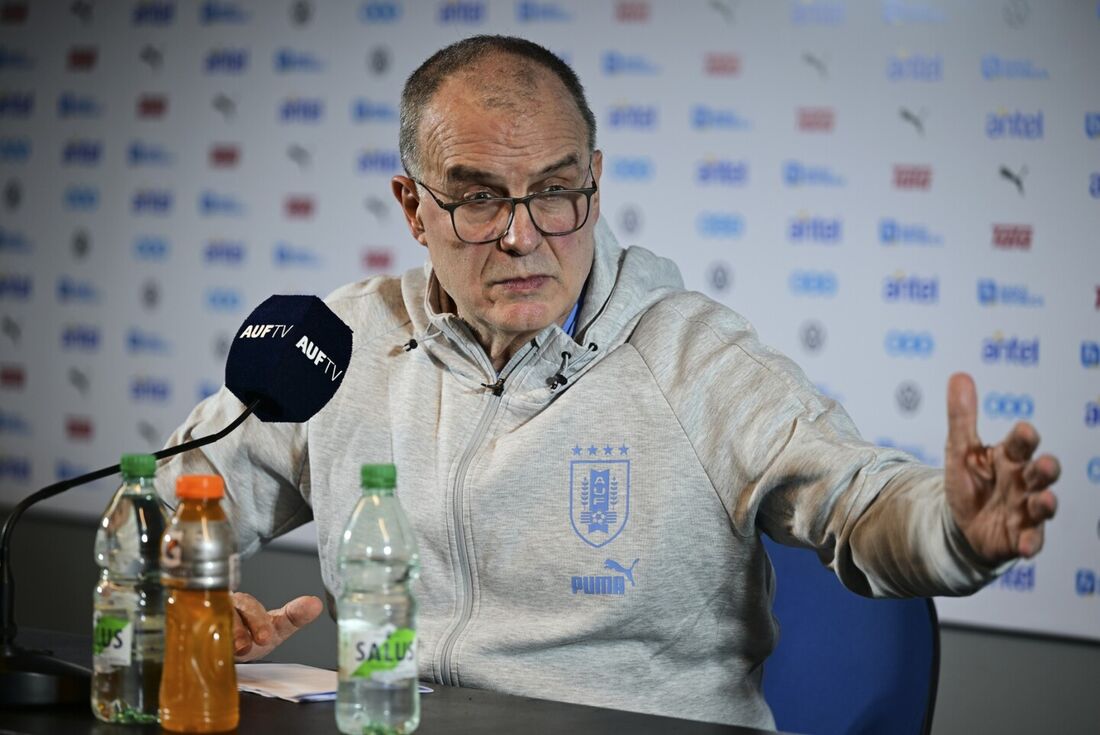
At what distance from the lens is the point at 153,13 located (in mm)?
5809

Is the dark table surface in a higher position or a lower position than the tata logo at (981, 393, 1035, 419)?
lower

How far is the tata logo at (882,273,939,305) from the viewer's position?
4.31m

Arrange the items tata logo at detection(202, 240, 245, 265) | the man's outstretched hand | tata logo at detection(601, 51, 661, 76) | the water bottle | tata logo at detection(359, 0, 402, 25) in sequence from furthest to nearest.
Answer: tata logo at detection(202, 240, 245, 265) < tata logo at detection(359, 0, 402, 25) < tata logo at detection(601, 51, 661, 76) < the water bottle < the man's outstretched hand

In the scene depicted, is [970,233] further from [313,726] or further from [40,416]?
[40,416]

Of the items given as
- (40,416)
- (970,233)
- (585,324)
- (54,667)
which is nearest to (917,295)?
(970,233)

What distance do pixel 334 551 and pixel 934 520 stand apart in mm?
839

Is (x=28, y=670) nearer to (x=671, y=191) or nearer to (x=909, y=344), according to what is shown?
(x=909, y=344)

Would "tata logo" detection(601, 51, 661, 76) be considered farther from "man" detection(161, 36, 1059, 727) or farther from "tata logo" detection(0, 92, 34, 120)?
"man" detection(161, 36, 1059, 727)

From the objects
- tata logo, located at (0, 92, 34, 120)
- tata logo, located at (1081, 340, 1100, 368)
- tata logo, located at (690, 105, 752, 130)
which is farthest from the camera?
tata logo, located at (0, 92, 34, 120)

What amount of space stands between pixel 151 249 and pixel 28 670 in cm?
490

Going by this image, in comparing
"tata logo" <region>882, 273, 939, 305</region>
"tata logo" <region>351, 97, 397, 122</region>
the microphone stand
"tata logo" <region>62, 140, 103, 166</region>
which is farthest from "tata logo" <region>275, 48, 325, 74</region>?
the microphone stand

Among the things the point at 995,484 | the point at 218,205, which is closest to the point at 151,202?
the point at 218,205

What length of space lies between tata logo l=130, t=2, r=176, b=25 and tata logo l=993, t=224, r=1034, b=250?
370cm

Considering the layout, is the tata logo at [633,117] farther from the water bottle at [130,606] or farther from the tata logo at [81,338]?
the water bottle at [130,606]
